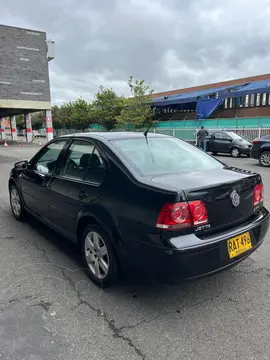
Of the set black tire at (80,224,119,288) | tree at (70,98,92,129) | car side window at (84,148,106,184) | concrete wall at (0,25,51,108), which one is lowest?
black tire at (80,224,119,288)

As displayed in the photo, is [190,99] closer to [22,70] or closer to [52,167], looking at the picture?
[22,70]

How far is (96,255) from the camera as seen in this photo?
295 centimetres

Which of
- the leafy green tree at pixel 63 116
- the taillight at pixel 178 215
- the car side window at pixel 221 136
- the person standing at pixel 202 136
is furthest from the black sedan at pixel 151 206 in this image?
the leafy green tree at pixel 63 116

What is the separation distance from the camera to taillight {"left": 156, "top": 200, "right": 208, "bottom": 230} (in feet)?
7.44

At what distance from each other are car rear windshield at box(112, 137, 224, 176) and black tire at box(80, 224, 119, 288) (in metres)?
0.74

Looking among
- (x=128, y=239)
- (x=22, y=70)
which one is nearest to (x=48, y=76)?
(x=22, y=70)

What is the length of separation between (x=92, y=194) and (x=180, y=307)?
135cm

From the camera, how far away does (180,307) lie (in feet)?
8.54

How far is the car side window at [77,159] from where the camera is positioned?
3191 mm

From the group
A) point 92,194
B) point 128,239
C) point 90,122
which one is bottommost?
point 128,239

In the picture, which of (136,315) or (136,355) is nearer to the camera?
(136,355)

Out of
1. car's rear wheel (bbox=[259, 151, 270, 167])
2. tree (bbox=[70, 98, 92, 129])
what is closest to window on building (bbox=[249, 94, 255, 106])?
car's rear wheel (bbox=[259, 151, 270, 167])

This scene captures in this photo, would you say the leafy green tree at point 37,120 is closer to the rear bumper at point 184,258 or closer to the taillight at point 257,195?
the taillight at point 257,195

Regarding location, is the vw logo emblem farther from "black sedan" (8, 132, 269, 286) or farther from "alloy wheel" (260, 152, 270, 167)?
"alloy wheel" (260, 152, 270, 167)
